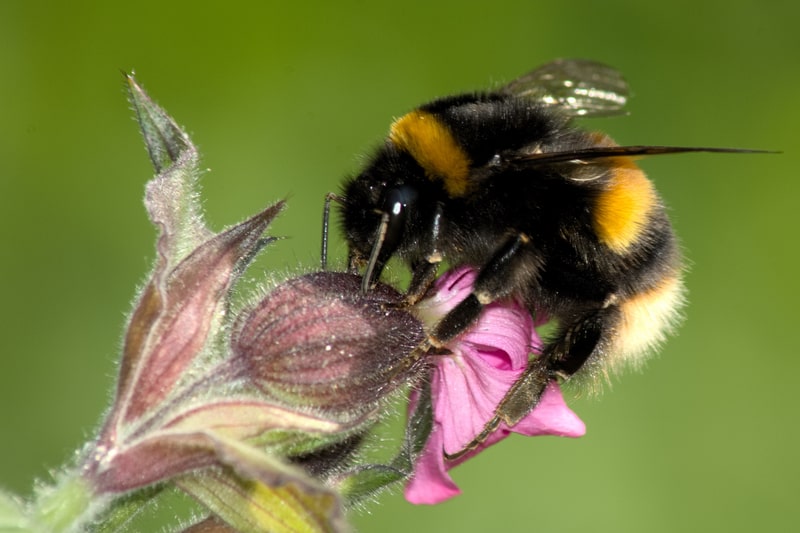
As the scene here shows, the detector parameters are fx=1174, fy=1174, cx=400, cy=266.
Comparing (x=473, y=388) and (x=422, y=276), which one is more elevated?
(x=422, y=276)

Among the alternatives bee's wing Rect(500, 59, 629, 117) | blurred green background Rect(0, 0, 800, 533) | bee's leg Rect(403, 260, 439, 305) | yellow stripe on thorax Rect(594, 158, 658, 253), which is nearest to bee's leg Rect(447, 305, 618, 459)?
yellow stripe on thorax Rect(594, 158, 658, 253)

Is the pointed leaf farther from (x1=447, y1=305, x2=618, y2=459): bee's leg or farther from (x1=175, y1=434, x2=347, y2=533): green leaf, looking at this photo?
(x1=447, y1=305, x2=618, y2=459): bee's leg

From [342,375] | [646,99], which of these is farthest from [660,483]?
[342,375]

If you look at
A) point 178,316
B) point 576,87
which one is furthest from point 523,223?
point 576,87

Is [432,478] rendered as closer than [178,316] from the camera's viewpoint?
No

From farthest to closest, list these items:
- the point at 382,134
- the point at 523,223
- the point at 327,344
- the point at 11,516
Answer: the point at 382,134
the point at 523,223
the point at 327,344
the point at 11,516

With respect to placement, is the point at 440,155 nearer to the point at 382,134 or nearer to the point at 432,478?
the point at 432,478

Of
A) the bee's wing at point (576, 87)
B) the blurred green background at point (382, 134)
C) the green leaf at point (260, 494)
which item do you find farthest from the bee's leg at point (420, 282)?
the blurred green background at point (382, 134)

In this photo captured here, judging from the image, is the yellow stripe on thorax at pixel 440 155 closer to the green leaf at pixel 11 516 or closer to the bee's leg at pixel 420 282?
the bee's leg at pixel 420 282
